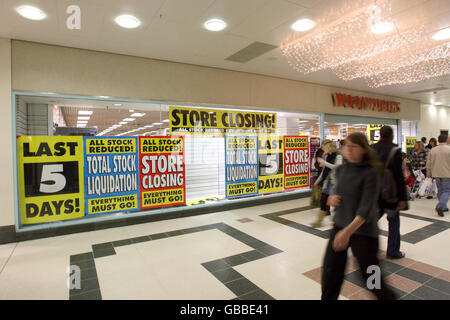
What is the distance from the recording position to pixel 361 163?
5.81ft

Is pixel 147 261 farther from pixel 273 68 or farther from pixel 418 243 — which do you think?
pixel 273 68

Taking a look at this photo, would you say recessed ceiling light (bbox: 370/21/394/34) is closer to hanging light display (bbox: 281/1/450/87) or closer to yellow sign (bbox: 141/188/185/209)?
hanging light display (bbox: 281/1/450/87)

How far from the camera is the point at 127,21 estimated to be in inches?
139

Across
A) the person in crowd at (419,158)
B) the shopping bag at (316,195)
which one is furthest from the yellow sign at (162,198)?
the person in crowd at (419,158)

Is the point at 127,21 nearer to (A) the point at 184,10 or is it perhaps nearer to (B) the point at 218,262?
(A) the point at 184,10

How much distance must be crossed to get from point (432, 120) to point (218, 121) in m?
10.1

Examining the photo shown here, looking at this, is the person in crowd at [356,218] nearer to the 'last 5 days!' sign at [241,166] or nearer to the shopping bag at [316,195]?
the shopping bag at [316,195]

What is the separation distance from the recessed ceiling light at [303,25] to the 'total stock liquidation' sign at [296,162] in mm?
3070

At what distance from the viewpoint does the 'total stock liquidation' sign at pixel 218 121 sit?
521 cm

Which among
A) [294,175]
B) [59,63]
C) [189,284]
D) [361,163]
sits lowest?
[189,284]

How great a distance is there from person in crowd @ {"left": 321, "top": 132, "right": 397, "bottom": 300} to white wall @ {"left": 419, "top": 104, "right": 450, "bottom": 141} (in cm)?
1073

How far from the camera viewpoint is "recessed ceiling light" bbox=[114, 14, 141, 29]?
3.43 meters
